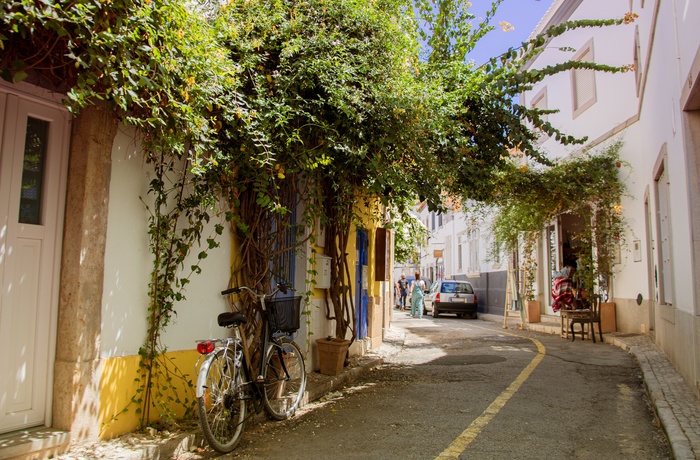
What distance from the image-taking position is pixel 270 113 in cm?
532

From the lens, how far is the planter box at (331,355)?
305 inches

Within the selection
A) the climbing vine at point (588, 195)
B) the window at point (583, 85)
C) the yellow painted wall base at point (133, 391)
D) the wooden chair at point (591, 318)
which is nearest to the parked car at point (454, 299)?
the window at point (583, 85)

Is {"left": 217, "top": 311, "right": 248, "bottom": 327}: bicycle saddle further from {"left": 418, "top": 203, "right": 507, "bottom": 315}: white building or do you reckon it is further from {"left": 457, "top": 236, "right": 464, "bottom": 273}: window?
{"left": 457, "top": 236, "right": 464, "bottom": 273}: window

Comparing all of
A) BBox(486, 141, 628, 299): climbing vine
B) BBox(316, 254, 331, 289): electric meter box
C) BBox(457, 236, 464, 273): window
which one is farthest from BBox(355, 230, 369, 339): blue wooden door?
BBox(457, 236, 464, 273): window

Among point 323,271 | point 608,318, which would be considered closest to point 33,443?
point 323,271

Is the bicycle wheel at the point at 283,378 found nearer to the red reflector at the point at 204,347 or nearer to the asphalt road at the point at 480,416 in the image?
the asphalt road at the point at 480,416

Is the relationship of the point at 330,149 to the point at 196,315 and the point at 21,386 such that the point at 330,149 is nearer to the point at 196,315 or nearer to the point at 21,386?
the point at 196,315

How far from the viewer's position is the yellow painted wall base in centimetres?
450

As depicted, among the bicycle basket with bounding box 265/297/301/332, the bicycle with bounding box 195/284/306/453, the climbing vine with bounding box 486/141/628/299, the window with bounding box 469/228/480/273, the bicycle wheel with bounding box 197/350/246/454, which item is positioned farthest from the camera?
the window with bounding box 469/228/480/273

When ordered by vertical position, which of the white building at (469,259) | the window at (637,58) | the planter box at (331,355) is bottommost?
the planter box at (331,355)

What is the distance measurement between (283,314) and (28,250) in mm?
2359

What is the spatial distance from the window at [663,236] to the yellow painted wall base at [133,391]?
22.1ft

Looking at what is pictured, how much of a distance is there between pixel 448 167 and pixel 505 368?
3.30 m

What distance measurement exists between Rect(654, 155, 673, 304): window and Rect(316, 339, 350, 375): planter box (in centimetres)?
480
